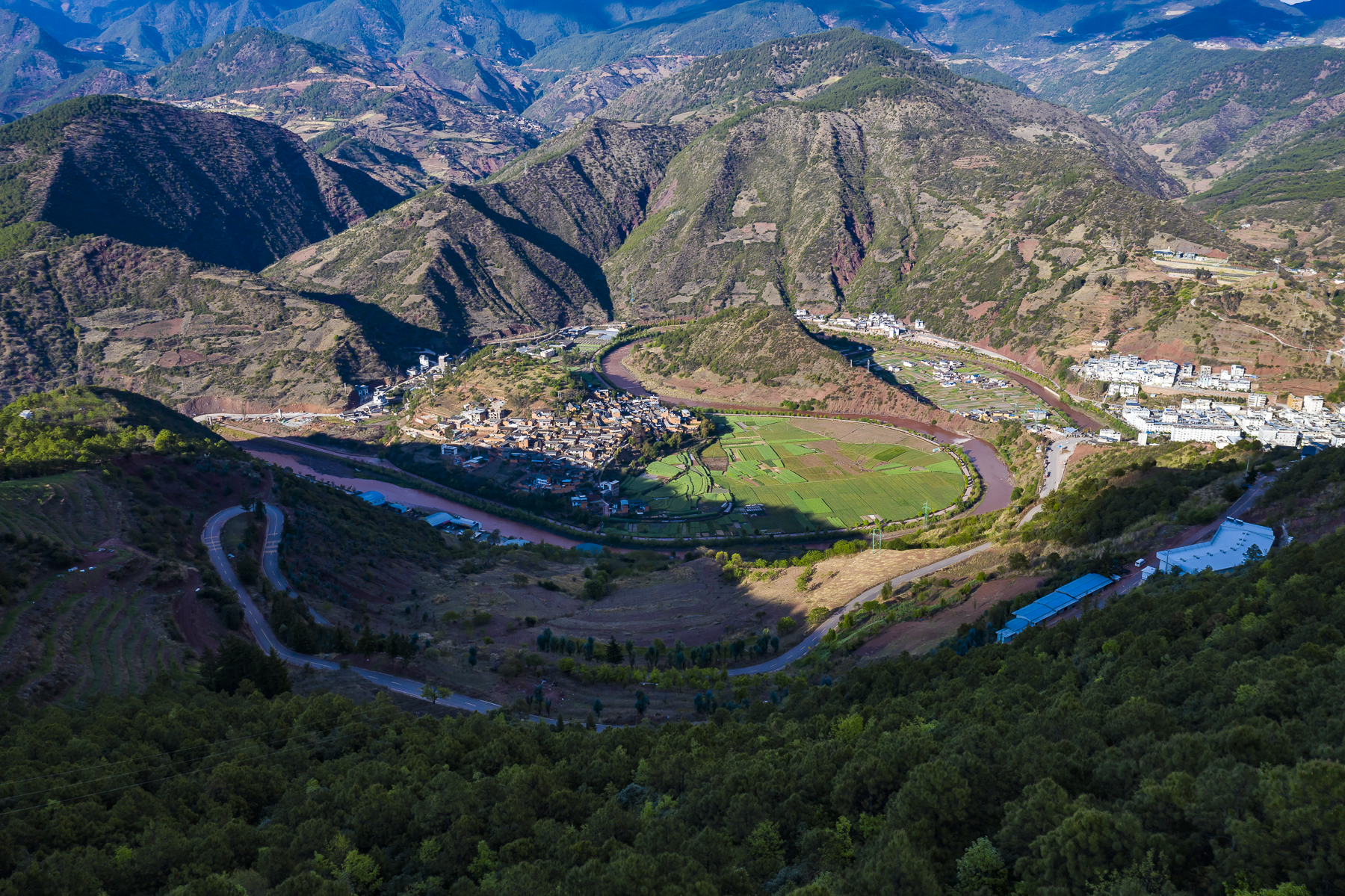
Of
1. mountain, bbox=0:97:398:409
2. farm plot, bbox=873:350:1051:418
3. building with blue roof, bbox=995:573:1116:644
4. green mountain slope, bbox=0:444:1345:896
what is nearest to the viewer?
green mountain slope, bbox=0:444:1345:896

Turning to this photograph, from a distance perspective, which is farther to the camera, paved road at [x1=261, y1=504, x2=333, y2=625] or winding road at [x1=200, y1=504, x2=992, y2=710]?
paved road at [x1=261, y1=504, x2=333, y2=625]

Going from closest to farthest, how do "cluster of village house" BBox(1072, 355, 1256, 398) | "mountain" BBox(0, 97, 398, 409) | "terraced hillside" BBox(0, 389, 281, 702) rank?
"terraced hillside" BBox(0, 389, 281, 702)
"cluster of village house" BBox(1072, 355, 1256, 398)
"mountain" BBox(0, 97, 398, 409)

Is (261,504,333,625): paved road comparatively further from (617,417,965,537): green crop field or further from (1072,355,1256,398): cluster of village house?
(1072,355,1256,398): cluster of village house

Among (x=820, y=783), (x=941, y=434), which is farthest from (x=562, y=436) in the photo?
(x=820, y=783)

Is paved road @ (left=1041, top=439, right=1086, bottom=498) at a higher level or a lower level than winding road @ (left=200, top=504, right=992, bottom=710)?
lower

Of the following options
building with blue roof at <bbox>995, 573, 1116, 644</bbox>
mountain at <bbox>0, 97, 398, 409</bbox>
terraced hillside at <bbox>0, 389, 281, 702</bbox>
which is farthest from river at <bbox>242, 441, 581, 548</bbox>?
building with blue roof at <bbox>995, 573, 1116, 644</bbox>

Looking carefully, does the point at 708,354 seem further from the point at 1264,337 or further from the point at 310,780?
the point at 310,780

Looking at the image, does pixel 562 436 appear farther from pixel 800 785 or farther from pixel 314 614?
pixel 800 785
